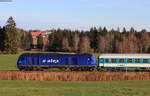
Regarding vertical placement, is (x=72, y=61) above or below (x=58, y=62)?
above

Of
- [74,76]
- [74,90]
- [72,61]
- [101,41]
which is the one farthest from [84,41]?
[74,90]

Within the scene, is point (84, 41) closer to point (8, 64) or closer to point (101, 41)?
point (101, 41)

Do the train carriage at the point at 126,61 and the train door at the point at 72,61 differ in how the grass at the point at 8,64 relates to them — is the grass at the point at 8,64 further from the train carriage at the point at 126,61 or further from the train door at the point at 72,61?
the train carriage at the point at 126,61

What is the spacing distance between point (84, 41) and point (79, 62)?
104 meters

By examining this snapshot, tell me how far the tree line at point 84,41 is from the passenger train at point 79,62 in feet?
232

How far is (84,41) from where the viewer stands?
513 ft

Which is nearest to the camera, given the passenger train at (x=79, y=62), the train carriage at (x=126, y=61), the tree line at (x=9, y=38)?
the train carriage at (x=126, y=61)

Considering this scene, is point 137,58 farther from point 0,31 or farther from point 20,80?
point 0,31

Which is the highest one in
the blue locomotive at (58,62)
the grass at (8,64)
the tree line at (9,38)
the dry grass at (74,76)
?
the tree line at (9,38)

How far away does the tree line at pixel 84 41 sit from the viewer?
125 m

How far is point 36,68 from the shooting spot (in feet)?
175

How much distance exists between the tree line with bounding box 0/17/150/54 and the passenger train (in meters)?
70.6

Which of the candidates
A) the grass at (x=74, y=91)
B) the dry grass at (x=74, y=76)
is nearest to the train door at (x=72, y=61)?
the dry grass at (x=74, y=76)

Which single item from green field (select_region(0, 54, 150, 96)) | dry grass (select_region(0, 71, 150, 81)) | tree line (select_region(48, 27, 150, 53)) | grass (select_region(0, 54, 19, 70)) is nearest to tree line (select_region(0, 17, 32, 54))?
grass (select_region(0, 54, 19, 70))
